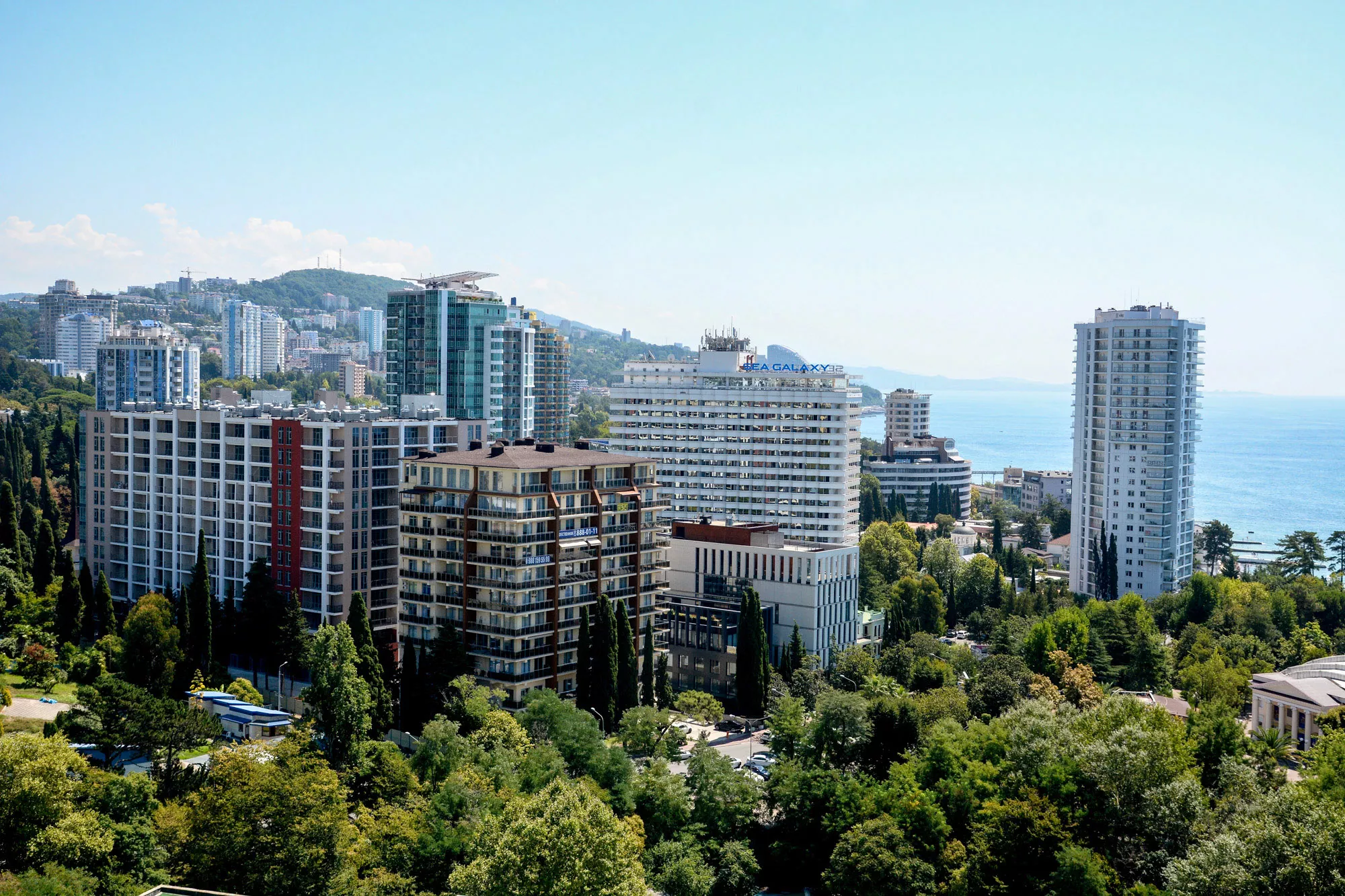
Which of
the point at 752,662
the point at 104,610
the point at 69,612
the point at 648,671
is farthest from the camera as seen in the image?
the point at 104,610

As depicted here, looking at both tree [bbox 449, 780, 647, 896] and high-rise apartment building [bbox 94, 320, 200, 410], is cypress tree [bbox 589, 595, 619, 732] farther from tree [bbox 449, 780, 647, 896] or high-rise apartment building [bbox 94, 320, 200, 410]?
high-rise apartment building [bbox 94, 320, 200, 410]

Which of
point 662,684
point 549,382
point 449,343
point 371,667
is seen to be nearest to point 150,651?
point 371,667

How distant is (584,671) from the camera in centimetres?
7412

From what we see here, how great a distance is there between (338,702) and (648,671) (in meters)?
22.0

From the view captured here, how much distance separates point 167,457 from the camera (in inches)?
3659

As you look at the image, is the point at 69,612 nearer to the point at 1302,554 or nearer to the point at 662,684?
the point at 662,684

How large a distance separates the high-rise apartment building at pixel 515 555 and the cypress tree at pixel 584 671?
2280 millimetres

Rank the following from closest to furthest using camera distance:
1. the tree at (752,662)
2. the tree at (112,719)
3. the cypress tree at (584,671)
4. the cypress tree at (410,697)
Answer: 1. the tree at (112,719)
2. the cypress tree at (410,697)
3. the cypress tree at (584,671)
4. the tree at (752,662)

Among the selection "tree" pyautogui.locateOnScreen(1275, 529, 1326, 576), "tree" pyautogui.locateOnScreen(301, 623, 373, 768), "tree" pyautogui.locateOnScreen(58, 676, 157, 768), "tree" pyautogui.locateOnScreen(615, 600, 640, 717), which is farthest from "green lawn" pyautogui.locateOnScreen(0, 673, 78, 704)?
"tree" pyautogui.locateOnScreen(1275, 529, 1326, 576)

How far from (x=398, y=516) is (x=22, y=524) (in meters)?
45.2

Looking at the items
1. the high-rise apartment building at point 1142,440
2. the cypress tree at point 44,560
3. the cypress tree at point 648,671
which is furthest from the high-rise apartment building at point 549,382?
the cypress tree at point 648,671

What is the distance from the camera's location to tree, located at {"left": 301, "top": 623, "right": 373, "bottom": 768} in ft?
201

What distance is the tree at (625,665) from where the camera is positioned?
7450 cm

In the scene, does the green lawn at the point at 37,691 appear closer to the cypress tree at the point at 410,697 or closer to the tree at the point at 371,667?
the tree at the point at 371,667
